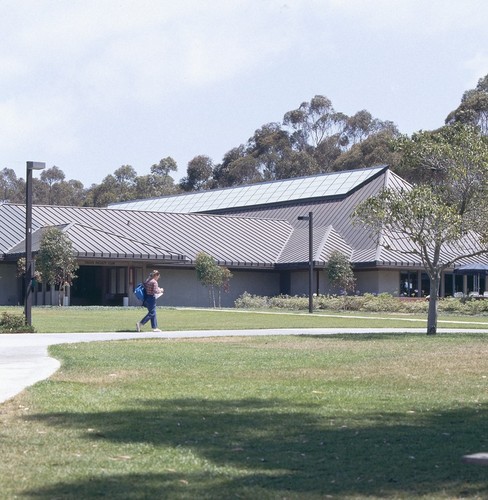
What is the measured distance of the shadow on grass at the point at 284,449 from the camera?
694cm

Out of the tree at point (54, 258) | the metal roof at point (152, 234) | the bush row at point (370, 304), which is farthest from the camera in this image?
the metal roof at point (152, 234)

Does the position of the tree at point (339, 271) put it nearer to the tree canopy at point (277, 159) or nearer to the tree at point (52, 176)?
the tree canopy at point (277, 159)

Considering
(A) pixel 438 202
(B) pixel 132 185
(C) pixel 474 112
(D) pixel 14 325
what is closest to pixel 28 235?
(D) pixel 14 325

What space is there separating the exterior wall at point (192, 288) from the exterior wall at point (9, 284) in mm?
6252

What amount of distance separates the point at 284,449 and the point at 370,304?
131ft

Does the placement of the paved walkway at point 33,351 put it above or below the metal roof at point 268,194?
below

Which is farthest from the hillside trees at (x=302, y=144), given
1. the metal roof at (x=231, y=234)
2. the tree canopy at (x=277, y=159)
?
the metal roof at (x=231, y=234)

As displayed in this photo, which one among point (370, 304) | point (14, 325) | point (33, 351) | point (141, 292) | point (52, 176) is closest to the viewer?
point (33, 351)

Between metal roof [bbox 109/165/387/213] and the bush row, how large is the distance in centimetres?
1315

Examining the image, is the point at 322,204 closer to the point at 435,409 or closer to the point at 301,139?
the point at 301,139

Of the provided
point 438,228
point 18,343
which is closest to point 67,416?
point 18,343

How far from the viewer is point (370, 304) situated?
47.9 metres

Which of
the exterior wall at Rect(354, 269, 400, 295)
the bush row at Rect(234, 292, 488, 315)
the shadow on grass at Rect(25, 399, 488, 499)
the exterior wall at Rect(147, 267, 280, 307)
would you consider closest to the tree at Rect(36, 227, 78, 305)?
the exterior wall at Rect(147, 267, 280, 307)

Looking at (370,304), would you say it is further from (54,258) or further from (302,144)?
(302,144)
